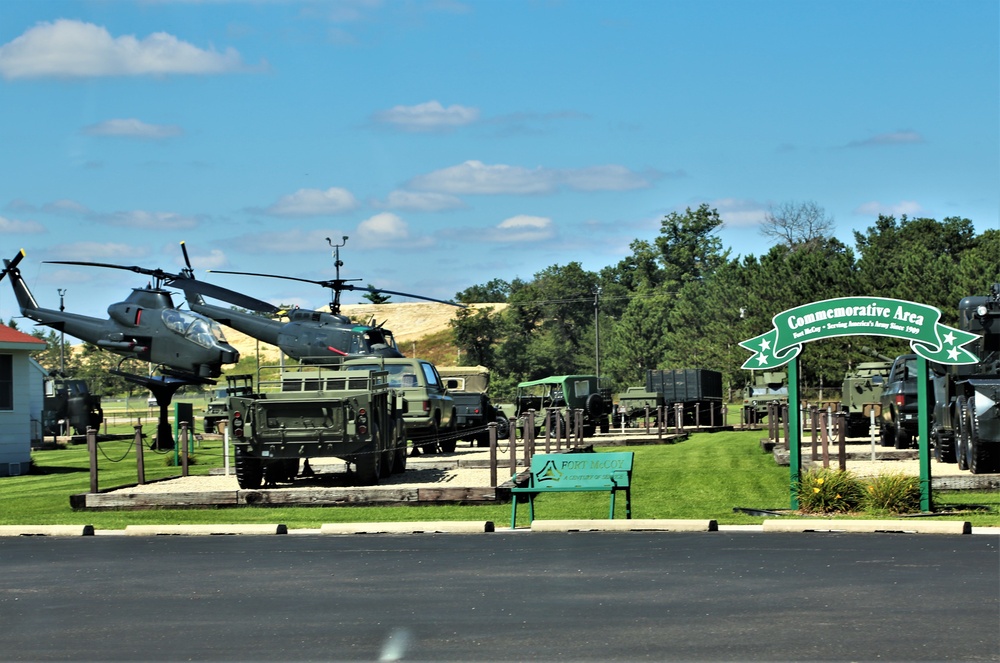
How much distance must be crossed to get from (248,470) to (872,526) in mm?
10476

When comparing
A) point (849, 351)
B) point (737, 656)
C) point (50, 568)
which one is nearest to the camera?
point (737, 656)

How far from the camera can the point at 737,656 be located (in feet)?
26.1

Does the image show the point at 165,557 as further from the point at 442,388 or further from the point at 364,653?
the point at 442,388

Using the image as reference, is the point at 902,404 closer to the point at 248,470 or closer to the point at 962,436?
the point at 962,436

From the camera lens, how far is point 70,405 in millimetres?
55906

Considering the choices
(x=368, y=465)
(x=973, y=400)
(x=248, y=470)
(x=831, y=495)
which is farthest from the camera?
(x=368, y=465)

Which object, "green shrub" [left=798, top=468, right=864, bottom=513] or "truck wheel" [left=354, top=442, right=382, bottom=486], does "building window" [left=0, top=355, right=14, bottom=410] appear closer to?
"truck wheel" [left=354, top=442, right=382, bottom=486]

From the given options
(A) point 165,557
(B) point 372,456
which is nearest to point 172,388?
(B) point 372,456

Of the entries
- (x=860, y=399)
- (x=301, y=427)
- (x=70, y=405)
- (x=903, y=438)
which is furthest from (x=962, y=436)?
(x=70, y=405)

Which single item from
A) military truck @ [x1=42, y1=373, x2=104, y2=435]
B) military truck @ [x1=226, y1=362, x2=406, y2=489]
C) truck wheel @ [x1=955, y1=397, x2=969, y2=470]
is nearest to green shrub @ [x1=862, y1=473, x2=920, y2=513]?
truck wheel @ [x1=955, y1=397, x2=969, y2=470]

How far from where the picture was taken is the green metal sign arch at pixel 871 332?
17406mm

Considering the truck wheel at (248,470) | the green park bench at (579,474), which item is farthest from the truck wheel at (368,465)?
the green park bench at (579,474)

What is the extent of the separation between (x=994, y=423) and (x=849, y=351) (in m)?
53.8

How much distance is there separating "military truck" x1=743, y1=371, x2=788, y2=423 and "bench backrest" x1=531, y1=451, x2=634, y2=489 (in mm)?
32505
